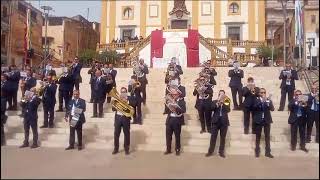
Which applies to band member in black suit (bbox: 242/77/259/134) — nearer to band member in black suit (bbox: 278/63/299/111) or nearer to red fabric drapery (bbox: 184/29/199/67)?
band member in black suit (bbox: 278/63/299/111)

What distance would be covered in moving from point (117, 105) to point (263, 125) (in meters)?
3.63

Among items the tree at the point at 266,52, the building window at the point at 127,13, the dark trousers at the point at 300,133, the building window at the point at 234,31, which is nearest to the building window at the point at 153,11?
the building window at the point at 127,13

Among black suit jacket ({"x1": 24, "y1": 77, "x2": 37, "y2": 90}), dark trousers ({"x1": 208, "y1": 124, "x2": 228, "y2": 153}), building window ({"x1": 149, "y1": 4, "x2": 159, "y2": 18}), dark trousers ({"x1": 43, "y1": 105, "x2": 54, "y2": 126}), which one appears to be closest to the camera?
dark trousers ({"x1": 208, "y1": 124, "x2": 228, "y2": 153})

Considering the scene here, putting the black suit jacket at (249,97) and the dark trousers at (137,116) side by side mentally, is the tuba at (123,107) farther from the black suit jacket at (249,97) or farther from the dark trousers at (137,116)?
the black suit jacket at (249,97)

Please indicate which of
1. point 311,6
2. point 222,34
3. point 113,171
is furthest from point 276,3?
point 113,171

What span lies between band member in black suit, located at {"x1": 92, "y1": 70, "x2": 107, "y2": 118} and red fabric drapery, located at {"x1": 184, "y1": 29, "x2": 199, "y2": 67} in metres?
17.9

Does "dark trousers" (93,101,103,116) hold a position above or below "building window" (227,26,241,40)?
below

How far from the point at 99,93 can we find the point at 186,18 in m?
33.9

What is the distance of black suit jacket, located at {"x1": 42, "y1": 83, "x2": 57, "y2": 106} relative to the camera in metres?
13.8

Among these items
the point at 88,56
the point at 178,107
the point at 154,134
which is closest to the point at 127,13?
the point at 88,56

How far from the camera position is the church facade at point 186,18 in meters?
46.4

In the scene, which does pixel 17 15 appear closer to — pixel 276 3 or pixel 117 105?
pixel 276 3

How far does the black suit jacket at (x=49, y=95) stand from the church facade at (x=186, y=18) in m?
32.2

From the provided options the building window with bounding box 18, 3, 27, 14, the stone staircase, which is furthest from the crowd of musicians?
the building window with bounding box 18, 3, 27, 14
